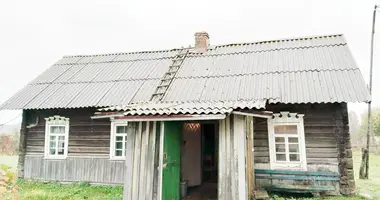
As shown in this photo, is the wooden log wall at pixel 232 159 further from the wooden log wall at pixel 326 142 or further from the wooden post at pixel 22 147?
the wooden post at pixel 22 147

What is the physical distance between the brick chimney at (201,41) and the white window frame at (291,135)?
5.57 m

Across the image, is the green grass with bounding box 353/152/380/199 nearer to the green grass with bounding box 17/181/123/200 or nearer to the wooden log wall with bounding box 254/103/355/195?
the wooden log wall with bounding box 254/103/355/195

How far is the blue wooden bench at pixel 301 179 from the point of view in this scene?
8453mm

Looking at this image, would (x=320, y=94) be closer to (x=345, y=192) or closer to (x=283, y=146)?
(x=283, y=146)

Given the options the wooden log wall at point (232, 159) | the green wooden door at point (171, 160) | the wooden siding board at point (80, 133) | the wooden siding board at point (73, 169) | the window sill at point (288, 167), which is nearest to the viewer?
the wooden log wall at point (232, 159)

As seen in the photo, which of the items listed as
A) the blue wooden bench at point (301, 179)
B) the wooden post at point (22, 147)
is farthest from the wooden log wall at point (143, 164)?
the wooden post at point (22, 147)

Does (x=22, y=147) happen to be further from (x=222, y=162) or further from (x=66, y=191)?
(x=222, y=162)

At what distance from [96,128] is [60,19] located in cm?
7033

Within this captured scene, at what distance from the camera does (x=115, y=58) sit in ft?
47.5

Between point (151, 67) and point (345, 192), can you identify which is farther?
point (151, 67)

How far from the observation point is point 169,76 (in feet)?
37.4

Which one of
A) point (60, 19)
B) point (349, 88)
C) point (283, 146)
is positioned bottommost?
point (283, 146)

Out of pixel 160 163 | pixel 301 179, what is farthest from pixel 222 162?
pixel 301 179

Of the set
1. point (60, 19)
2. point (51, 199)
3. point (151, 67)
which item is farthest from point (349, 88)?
point (60, 19)
